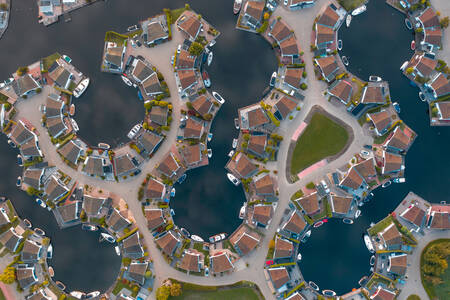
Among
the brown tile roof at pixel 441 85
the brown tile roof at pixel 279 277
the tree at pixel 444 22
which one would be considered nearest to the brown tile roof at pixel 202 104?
the brown tile roof at pixel 279 277

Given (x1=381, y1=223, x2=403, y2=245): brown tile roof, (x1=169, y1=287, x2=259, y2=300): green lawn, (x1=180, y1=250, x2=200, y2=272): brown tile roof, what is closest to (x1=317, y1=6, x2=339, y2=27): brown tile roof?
(x1=381, y1=223, x2=403, y2=245): brown tile roof

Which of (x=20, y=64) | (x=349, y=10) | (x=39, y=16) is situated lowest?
(x=20, y=64)

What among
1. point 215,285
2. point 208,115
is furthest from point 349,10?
point 215,285

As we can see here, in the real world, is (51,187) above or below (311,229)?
below

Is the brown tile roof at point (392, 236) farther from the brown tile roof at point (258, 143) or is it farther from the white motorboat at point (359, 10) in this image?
the white motorboat at point (359, 10)

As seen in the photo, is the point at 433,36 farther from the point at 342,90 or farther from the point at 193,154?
the point at 193,154

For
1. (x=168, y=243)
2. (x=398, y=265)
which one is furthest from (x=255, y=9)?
(x=398, y=265)

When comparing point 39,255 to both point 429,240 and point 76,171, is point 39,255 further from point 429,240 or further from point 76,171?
point 429,240
